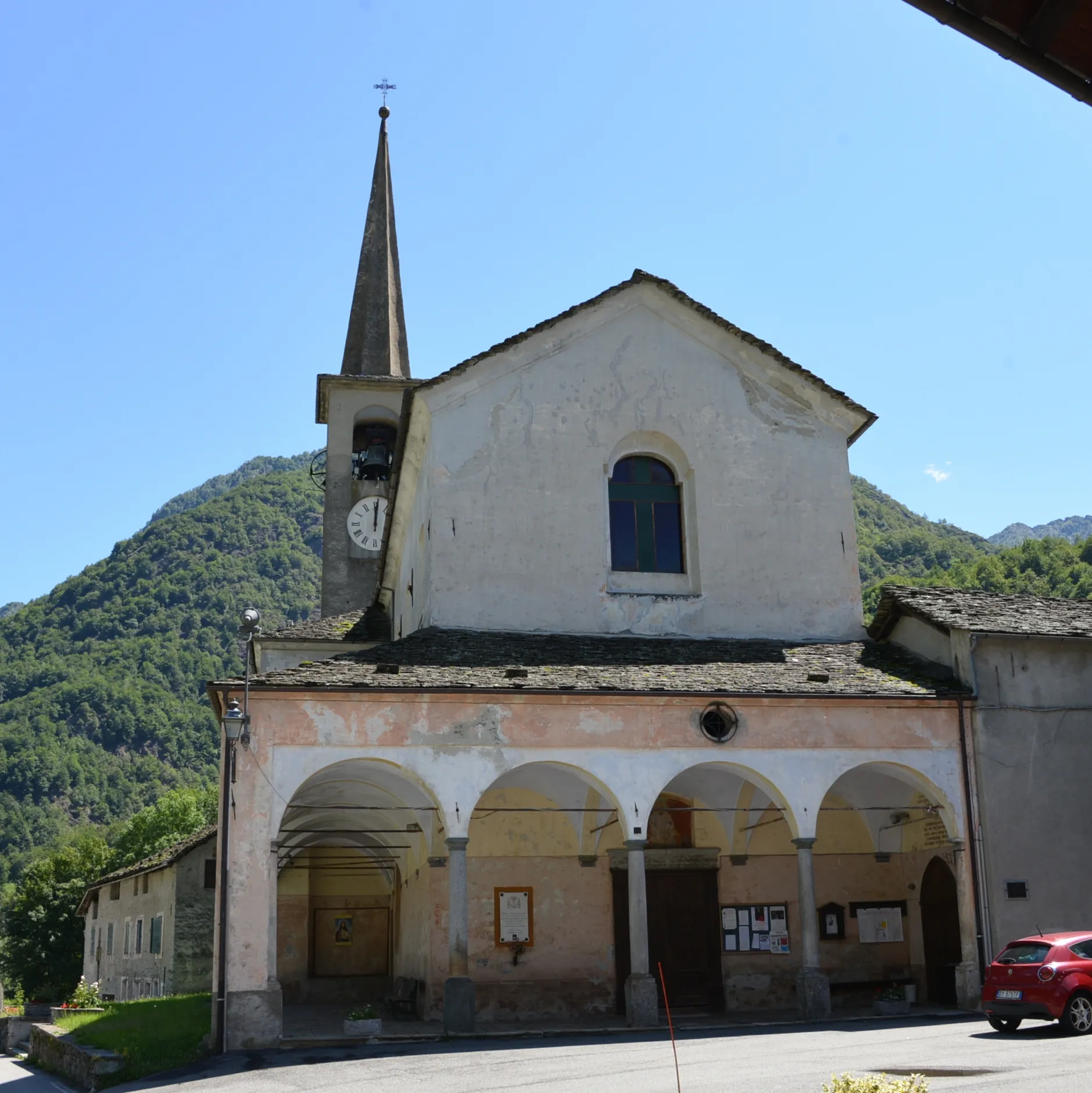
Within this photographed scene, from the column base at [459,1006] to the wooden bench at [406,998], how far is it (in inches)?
187

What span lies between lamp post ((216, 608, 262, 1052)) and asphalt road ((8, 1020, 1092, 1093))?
3.06 feet

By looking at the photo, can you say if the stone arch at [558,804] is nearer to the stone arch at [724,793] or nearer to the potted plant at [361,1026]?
the stone arch at [724,793]

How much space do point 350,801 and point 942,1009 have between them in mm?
10161

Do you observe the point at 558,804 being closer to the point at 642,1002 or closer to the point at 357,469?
the point at 642,1002

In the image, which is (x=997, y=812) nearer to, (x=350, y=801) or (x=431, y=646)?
(x=431, y=646)

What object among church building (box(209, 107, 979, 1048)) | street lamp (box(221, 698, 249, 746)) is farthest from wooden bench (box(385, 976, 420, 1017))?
street lamp (box(221, 698, 249, 746))

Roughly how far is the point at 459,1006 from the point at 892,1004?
20.9 ft

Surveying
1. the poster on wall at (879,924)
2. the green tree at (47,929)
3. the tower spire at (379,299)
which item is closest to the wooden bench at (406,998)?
the poster on wall at (879,924)

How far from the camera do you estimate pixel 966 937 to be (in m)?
18.4

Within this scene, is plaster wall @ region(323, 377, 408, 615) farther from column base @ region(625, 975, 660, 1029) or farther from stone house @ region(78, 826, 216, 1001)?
column base @ region(625, 975, 660, 1029)

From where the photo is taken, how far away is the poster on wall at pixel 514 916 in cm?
1955

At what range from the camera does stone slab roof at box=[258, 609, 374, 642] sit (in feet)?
81.4

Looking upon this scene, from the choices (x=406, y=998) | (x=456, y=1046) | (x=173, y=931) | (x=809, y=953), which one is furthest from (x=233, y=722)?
(x=173, y=931)

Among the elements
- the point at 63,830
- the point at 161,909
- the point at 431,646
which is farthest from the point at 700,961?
the point at 63,830
